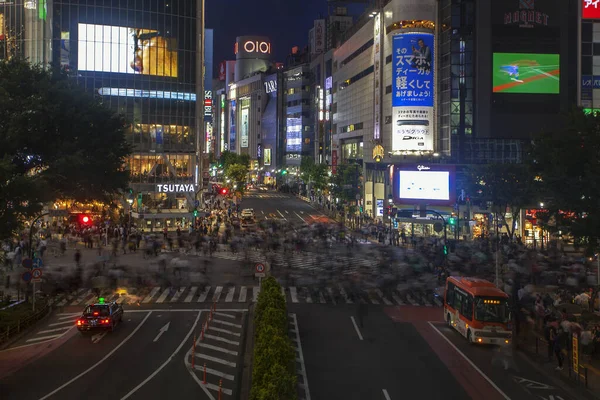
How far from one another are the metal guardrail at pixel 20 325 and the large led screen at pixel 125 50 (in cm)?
4932

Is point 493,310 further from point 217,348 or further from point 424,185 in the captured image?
point 424,185

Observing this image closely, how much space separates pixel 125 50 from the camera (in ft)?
243

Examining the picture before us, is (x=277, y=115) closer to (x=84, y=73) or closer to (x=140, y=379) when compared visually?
(x=84, y=73)

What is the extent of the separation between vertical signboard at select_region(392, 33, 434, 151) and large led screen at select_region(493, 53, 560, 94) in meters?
7.69

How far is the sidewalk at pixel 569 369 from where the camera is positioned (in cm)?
1959

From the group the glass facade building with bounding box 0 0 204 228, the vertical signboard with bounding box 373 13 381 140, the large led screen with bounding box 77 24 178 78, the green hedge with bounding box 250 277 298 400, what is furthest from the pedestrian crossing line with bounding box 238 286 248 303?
the vertical signboard with bounding box 373 13 381 140

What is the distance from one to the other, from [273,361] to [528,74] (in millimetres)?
61672

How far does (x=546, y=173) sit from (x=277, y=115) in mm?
157667

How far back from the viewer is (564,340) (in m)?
22.1

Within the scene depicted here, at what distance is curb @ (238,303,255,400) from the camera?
59.6 feet

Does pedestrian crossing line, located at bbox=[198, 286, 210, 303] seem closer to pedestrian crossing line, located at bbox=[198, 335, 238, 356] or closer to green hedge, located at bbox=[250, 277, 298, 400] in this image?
pedestrian crossing line, located at bbox=[198, 335, 238, 356]

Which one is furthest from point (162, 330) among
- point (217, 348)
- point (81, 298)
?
point (81, 298)

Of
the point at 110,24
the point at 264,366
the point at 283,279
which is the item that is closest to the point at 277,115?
the point at 110,24

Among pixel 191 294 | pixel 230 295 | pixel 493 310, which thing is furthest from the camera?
pixel 191 294
